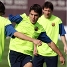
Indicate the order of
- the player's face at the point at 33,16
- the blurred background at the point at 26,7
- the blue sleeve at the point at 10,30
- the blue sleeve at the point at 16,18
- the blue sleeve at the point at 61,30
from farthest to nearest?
1. the blurred background at the point at 26,7
2. the blue sleeve at the point at 61,30
3. the blue sleeve at the point at 16,18
4. the player's face at the point at 33,16
5. the blue sleeve at the point at 10,30

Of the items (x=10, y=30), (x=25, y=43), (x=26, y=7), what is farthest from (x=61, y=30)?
(x=26, y=7)

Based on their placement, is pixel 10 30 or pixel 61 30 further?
pixel 61 30

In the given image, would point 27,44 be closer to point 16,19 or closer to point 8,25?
point 16,19

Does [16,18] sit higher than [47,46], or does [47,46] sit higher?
[16,18]

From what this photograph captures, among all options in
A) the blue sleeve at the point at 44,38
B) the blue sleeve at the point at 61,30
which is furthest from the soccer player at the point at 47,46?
the blue sleeve at the point at 44,38

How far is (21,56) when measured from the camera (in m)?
7.78

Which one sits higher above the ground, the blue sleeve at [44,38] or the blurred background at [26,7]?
the blue sleeve at [44,38]

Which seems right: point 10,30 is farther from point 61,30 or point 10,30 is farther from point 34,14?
point 61,30

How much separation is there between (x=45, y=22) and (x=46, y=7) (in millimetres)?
358

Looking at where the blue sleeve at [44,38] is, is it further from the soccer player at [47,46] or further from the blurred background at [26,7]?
the blurred background at [26,7]

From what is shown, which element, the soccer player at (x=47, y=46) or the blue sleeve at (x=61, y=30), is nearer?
the soccer player at (x=47, y=46)

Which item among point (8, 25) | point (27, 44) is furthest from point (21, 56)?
point (8, 25)

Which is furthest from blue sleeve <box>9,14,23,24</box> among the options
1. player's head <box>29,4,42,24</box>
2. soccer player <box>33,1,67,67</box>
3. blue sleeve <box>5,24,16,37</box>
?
soccer player <box>33,1,67,67</box>

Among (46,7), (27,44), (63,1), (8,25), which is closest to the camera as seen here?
(8,25)
